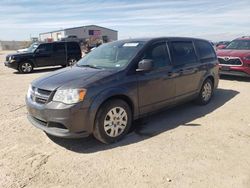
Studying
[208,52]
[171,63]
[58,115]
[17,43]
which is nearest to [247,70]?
[208,52]

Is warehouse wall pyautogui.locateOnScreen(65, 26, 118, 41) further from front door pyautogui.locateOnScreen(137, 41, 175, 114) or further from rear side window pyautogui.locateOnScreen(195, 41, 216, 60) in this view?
front door pyautogui.locateOnScreen(137, 41, 175, 114)

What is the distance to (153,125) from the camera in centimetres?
530

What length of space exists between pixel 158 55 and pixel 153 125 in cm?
137

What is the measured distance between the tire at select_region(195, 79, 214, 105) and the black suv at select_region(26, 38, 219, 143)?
1.68 ft

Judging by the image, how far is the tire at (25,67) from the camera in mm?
14789

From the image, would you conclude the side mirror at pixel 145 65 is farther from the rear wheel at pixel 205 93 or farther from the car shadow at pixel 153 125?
the rear wheel at pixel 205 93

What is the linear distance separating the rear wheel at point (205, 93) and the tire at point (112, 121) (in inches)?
106

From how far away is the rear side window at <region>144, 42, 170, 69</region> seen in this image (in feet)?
16.6

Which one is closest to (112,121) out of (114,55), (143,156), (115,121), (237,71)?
(115,121)

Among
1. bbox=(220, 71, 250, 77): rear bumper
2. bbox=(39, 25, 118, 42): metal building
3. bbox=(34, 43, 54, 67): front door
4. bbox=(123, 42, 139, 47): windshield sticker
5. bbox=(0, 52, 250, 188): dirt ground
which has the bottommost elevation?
bbox=(0, 52, 250, 188): dirt ground

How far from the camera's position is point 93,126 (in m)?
4.14

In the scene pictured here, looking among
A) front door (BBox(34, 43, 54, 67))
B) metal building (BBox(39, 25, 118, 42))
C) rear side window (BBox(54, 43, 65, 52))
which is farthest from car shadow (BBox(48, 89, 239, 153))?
metal building (BBox(39, 25, 118, 42))

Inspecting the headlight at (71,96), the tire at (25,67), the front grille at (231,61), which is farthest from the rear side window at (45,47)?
the headlight at (71,96)

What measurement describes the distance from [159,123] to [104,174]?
2.17m
